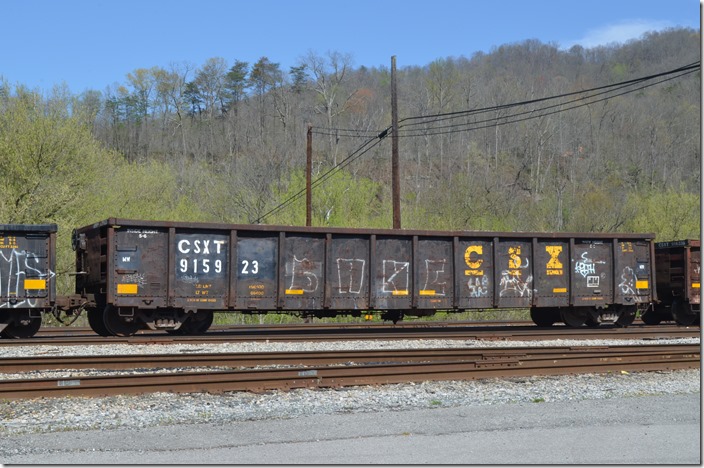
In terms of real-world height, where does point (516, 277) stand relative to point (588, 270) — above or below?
below

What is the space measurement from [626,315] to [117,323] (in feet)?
48.5

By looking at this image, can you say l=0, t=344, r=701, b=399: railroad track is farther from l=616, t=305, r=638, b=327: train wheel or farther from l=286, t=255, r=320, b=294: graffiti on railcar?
l=616, t=305, r=638, b=327: train wheel

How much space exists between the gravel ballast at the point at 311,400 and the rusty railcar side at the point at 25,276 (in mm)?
5920

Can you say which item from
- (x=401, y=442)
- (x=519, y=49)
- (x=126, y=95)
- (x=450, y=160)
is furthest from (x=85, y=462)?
(x=519, y=49)

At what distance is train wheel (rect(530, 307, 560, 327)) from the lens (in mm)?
23047

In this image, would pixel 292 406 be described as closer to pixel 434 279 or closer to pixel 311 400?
pixel 311 400

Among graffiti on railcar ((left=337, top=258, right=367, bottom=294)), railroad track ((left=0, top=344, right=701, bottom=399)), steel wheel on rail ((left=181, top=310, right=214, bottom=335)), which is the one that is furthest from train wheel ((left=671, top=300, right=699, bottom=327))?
steel wheel on rail ((left=181, top=310, right=214, bottom=335))

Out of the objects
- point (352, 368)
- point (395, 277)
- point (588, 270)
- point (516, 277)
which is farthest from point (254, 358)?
point (588, 270)

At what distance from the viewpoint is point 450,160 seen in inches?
2958

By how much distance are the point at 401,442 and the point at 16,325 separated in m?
12.9

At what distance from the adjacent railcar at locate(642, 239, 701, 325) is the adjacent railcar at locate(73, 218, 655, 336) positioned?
115cm

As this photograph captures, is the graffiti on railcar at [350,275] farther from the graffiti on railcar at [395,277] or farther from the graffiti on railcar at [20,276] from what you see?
the graffiti on railcar at [20,276]

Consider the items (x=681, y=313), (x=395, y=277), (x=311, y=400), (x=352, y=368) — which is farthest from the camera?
(x=681, y=313)

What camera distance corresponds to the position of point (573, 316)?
73.9ft
